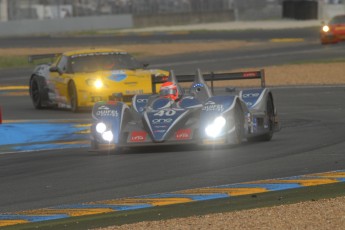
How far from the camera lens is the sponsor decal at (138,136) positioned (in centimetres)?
1505

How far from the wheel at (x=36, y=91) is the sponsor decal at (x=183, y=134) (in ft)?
33.3

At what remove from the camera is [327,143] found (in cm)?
1529

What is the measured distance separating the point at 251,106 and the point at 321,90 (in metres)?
9.99

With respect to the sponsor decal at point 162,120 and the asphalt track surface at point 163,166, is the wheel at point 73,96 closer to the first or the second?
the asphalt track surface at point 163,166

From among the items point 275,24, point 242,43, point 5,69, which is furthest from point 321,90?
point 275,24

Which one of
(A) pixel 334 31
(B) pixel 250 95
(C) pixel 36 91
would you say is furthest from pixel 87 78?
(A) pixel 334 31

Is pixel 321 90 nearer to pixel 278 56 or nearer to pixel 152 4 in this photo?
pixel 278 56

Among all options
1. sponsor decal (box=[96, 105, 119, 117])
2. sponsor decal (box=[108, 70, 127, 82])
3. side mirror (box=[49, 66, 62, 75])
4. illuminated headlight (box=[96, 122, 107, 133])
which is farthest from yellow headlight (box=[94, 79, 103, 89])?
illuminated headlight (box=[96, 122, 107, 133])

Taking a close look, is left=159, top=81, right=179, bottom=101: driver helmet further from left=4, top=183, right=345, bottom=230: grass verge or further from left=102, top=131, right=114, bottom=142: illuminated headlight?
left=4, top=183, right=345, bottom=230: grass verge

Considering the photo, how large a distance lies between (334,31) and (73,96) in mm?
24989

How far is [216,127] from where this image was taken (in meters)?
15.0

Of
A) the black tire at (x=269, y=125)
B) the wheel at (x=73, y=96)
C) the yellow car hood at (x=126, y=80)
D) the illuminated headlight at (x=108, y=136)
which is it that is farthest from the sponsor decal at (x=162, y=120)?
the wheel at (x=73, y=96)

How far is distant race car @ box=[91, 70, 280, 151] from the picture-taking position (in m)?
15.0

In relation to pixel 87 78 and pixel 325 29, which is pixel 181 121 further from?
pixel 325 29
